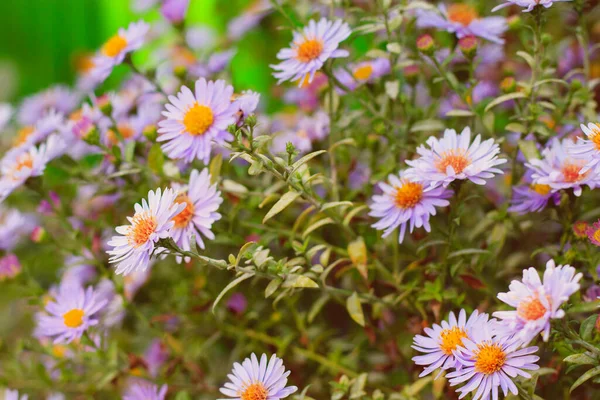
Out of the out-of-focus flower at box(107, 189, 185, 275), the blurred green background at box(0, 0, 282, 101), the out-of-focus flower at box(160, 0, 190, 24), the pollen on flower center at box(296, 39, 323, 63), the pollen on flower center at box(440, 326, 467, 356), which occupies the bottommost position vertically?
the pollen on flower center at box(440, 326, 467, 356)

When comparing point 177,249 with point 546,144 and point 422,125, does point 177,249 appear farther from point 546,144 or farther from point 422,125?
point 546,144

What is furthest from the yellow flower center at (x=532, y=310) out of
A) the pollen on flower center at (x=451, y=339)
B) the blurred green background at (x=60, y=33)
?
the blurred green background at (x=60, y=33)

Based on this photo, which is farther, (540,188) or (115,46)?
(115,46)

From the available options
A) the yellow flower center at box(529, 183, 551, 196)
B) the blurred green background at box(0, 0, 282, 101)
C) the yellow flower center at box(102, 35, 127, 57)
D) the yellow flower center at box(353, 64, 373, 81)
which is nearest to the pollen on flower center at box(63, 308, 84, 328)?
the yellow flower center at box(102, 35, 127, 57)

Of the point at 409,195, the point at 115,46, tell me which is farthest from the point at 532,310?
the point at 115,46

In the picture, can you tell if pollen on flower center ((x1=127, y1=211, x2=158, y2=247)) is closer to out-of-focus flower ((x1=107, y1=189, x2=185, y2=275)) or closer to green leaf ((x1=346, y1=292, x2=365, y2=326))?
out-of-focus flower ((x1=107, y1=189, x2=185, y2=275))

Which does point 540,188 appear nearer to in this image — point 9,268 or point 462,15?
point 462,15
